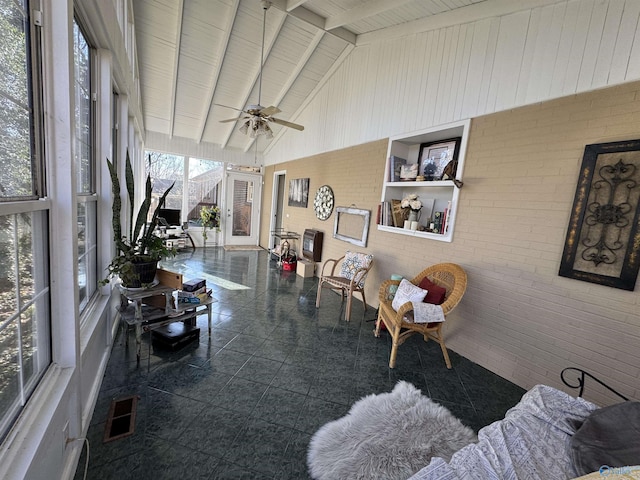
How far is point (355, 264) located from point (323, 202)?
1.77 metres

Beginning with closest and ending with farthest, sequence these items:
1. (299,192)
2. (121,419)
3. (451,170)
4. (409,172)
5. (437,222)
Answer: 1. (121,419)
2. (451,170)
3. (437,222)
4. (409,172)
5. (299,192)

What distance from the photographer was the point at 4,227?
947 millimetres

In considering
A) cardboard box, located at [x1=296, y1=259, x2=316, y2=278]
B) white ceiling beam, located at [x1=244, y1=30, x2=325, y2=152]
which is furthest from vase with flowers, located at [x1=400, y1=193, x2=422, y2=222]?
white ceiling beam, located at [x1=244, y1=30, x2=325, y2=152]

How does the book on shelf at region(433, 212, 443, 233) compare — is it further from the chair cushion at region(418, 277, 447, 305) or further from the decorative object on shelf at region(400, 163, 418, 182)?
the chair cushion at region(418, 277, 447, 305)

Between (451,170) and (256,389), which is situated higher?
(451,170)

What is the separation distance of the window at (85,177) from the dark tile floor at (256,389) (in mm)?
812

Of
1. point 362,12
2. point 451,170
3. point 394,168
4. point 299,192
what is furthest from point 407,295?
point 299,192

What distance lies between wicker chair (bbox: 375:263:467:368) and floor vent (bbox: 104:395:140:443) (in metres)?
2.04

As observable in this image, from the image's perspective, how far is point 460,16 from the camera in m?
2.88

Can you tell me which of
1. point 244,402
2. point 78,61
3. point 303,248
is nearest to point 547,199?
point 244,402

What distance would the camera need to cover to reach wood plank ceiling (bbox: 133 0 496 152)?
348cm

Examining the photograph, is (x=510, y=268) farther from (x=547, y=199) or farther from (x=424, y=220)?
(x=424, y=220)

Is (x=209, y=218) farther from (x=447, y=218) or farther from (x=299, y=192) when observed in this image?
(x=447, y=218)

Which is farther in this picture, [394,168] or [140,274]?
[394,168]
